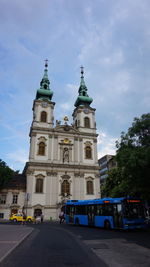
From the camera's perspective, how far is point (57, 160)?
4272cm

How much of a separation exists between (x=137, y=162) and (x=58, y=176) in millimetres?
28164

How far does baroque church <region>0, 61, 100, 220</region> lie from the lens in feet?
127

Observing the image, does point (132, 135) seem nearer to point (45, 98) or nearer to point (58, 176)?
point (58, 176)

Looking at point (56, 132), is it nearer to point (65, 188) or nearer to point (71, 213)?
point (65, 188)

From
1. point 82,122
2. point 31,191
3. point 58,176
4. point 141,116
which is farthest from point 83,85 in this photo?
point 141,116

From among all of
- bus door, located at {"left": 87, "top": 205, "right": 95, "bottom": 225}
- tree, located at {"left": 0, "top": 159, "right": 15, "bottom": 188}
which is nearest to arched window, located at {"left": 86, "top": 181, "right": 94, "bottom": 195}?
tree, located at {"left": 0, "top": 159, "right": 15, "bottom": 188}

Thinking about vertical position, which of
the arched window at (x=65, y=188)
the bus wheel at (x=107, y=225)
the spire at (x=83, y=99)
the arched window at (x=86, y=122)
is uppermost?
the spire at (x=83, y=99)

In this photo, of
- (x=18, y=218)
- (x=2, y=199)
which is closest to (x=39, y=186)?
(x=18, y=218)

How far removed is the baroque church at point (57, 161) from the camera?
38781 mm

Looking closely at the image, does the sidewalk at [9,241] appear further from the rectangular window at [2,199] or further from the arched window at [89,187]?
the arched window at [89,187]

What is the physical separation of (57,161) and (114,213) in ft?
82.2

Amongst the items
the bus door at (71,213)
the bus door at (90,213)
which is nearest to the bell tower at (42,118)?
the bus door at (71,213)

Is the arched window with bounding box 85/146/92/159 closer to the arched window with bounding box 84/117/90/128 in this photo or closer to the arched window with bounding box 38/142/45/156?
the arched window with bounding box 84/117/90/128

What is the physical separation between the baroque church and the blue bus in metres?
16.6
